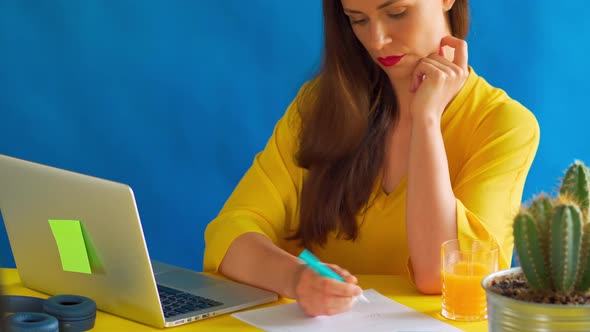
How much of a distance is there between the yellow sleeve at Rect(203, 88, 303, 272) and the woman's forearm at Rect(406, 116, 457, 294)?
0.34 m

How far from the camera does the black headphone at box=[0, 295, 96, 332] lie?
136cm

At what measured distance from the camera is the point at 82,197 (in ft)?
4.81

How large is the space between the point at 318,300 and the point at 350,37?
Result: 31.8 inches

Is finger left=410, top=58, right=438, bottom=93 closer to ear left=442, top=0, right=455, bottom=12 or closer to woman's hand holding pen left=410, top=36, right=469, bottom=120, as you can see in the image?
woman's hand holding pen left=410, top=36, right=469, bottom=120

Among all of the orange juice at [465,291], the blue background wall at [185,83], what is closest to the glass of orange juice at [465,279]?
the orange juice at [465,291]

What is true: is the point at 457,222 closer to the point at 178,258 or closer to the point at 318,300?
the point at 318,300

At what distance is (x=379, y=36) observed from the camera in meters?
1.92

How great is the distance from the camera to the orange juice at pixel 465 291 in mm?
1517

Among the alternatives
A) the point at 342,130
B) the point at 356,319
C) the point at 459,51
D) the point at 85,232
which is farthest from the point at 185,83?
the point at 356,319

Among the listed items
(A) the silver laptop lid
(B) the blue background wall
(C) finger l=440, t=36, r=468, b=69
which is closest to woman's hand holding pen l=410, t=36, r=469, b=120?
(C) finger l=440, t=36, r=468, b=69

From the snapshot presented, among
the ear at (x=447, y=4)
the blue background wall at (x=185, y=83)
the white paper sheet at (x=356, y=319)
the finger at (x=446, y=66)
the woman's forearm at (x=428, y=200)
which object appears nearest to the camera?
the white paper sheet at (x=356, y=319)

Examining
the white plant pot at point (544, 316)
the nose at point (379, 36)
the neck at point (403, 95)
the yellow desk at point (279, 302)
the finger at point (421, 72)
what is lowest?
the yellow desk at point (279, 302)

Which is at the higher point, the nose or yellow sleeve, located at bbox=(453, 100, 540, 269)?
the nose

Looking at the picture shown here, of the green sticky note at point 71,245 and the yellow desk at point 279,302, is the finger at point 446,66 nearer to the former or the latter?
the yellow desk at point 279,302
